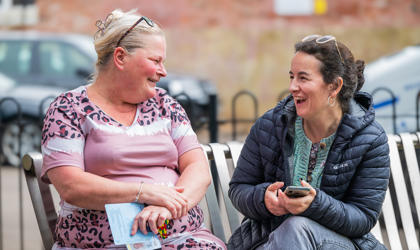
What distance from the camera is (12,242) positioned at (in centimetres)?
603

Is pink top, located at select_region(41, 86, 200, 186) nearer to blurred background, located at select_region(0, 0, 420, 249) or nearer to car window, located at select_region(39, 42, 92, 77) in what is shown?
car window, located at select_region(39, 42, 92, 77)

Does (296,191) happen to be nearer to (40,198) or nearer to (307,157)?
(307,157)

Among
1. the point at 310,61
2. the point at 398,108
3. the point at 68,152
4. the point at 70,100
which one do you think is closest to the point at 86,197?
the point at 68,152

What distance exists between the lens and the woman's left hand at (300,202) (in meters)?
2.82

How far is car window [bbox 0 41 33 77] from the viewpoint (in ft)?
37.6

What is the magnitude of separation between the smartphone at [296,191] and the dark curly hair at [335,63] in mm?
458

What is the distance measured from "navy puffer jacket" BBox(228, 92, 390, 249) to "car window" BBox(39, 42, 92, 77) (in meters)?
8.45

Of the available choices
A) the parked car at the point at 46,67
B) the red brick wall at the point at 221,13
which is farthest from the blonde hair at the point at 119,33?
the red brick wall at the point at 221,13

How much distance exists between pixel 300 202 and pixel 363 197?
30 centimetres

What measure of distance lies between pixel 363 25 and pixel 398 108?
9.93 meters

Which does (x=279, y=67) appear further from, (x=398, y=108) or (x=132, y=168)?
(x=132, y=168)

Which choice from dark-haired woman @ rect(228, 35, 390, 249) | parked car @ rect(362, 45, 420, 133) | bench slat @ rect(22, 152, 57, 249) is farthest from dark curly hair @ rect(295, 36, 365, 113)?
parked car @ rect(362, 45, 420, 133)

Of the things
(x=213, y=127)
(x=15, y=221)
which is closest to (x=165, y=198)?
(x=213, y=127)

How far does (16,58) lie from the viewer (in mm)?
11570
